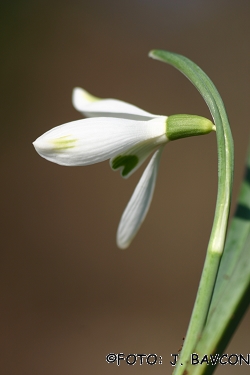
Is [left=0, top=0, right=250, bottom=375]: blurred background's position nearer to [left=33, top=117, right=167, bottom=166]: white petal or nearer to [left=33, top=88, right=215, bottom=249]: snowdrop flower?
[left=33, top=88, right=215, bottom=249]: snowdrop flower

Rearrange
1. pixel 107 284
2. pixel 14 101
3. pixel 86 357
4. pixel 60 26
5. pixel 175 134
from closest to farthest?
pixel 175 134 < pixel 86 357 < pixel 107 284 < pixel 14 101 < pixel 60 26

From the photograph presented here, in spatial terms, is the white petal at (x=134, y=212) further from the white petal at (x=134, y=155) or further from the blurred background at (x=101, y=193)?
the blurred background at (x=101, y=193)

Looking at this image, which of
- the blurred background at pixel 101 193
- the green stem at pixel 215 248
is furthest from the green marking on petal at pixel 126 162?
the blurred background at pixel 101 193

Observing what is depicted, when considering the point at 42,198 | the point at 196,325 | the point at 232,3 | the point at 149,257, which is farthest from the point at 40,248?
the point at 232,3

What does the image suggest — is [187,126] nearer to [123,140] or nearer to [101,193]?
[123,140]

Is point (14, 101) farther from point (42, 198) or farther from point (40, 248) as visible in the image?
point (40, 248)

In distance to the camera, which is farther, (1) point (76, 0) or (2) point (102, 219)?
(1) point (76, 0)
